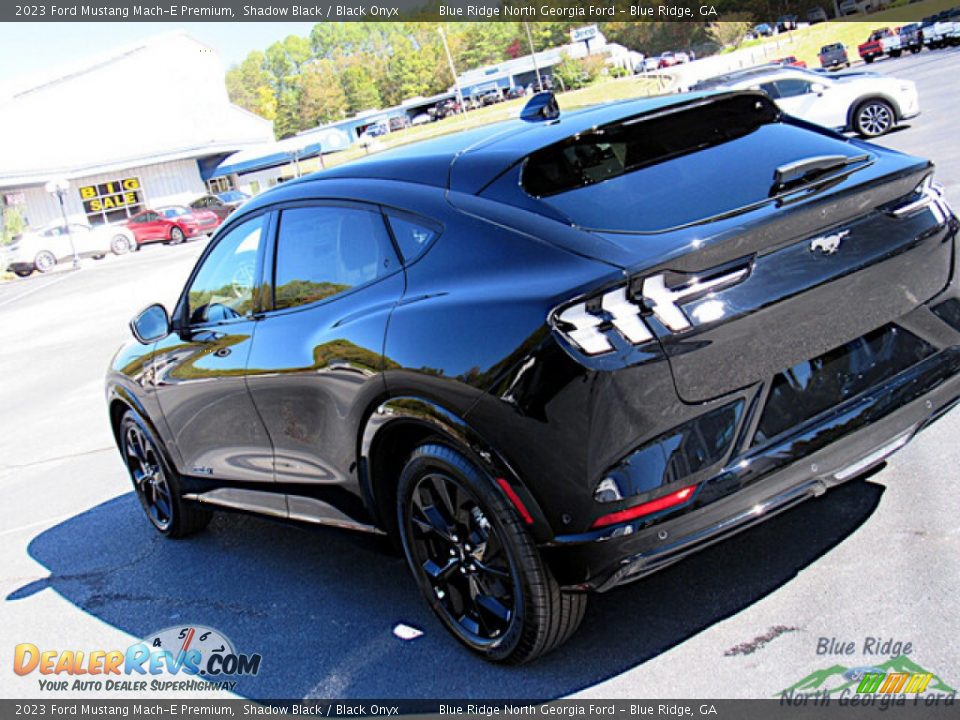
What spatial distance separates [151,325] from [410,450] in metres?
2.18

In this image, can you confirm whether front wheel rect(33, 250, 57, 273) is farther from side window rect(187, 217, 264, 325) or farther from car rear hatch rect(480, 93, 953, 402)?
car rear hatch rect(480, 93, 953, 402)

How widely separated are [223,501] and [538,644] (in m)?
2.20

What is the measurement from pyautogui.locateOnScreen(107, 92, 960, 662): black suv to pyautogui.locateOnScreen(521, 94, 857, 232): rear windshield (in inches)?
0.4

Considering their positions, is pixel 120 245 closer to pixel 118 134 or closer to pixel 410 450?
pixel 118 134

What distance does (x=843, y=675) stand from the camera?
10.2ft

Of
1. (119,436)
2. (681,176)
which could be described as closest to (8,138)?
(119,436)

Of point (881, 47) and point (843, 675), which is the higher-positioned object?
point (881, 47)

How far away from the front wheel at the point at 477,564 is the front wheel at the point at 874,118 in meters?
16.9

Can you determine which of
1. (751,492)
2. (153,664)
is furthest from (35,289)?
(751,492)

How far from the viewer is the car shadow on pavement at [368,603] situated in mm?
3605

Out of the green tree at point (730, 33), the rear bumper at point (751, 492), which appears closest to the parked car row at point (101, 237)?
the rear bumper at point (751, 492)

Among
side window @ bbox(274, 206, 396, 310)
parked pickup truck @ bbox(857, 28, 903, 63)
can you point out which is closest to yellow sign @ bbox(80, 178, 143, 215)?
parked pickup truck @ bbox(857, 28, 903, 63)

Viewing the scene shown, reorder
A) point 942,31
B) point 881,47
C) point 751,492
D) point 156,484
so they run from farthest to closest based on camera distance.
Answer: point 881,47 → point 942,31 → point 156,484 → point 751,492

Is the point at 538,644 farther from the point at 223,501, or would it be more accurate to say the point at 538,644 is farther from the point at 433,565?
the point at 223,501
